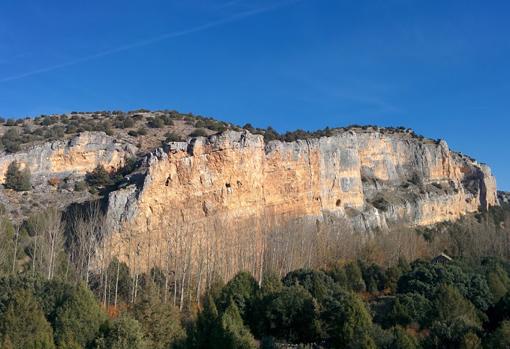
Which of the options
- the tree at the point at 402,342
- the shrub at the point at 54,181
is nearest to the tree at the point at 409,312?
the tree at the point at 402,342

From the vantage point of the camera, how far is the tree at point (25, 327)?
20.7m

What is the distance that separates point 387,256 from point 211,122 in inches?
1257

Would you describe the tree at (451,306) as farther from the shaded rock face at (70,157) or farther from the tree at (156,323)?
the shaded rock face at (70,157)

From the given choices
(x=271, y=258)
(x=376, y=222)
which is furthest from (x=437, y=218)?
(x=271, y=258)

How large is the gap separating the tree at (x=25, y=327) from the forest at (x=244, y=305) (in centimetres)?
5

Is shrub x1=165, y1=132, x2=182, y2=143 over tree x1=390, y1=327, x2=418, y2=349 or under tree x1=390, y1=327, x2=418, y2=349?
over

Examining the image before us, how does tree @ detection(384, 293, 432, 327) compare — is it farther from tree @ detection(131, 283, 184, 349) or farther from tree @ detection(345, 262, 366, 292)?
tree @ detection(131, 283, 184, 349)

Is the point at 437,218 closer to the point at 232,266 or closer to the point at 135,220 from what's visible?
A: the point at 232,266

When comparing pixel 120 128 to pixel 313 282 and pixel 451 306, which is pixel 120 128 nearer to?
pixel 313 282

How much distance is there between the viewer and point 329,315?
27.6 metres

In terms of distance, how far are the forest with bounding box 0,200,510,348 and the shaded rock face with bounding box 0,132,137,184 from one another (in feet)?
26.4

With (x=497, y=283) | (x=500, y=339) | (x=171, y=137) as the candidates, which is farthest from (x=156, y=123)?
(x=500, y=339)

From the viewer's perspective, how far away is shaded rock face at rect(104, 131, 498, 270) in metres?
48.0

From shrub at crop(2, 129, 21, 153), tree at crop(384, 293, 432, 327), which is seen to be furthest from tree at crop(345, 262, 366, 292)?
shrub at crop(2, 129, 21, 153)
